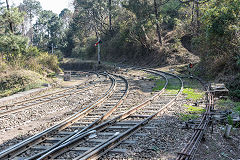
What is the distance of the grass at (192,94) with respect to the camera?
11.4 metres

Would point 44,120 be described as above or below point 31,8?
below

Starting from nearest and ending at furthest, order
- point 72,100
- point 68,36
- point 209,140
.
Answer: point 209,140 < point 72,100 < point 68,36

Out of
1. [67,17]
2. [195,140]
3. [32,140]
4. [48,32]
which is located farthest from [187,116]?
[67,17]

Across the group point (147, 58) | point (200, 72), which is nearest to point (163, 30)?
point (147, 58)

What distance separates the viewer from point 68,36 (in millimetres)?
61750

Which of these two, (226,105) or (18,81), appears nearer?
(226,105)

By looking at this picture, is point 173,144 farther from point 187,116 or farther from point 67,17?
point 67,17

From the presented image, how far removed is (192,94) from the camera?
40.0 feet

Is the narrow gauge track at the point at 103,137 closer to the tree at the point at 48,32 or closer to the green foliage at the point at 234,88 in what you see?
the green foliage at the point at 234,88

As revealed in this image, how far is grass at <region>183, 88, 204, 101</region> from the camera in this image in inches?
449

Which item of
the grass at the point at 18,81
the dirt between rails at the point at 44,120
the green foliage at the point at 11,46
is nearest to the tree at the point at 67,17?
the green foliage at the point at 11,46

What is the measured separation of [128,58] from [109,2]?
14202 mm

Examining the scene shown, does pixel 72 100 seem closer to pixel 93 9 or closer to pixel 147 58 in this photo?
pixel 147 58

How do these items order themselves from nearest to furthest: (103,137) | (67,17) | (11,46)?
(103,137)
(11,46)
(67,17)
